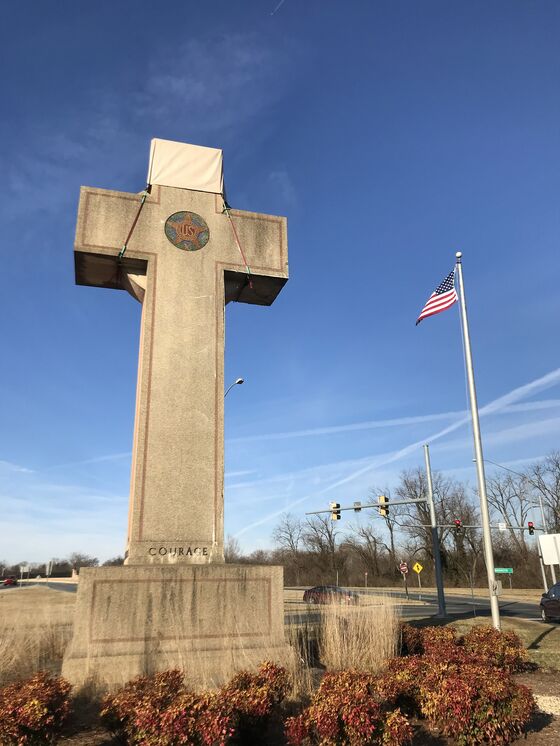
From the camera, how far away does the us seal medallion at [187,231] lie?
33.4 feet

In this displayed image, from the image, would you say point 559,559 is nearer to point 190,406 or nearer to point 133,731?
point 190,406

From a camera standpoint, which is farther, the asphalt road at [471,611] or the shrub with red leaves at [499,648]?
the asphalt road at [471,611]

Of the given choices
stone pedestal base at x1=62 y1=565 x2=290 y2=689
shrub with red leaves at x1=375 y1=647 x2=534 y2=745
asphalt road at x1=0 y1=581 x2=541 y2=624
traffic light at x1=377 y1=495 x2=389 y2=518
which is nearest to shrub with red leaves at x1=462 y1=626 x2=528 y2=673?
shrub with red leaves at x1=375 y1=647 x2=534 y2=745

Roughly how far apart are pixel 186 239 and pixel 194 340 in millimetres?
2034

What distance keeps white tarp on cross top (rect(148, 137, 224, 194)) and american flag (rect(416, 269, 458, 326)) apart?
6.95 meters

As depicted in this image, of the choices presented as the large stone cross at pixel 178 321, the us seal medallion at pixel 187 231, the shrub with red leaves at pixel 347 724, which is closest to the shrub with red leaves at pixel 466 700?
the shrub with red leaves at pixel 347 724

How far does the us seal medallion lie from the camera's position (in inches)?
401

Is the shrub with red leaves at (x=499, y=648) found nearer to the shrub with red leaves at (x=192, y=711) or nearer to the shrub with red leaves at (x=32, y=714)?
the shrub with red leaves at (x=192, y=711)

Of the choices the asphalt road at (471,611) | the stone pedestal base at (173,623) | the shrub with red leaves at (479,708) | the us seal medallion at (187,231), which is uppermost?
Answer: the us seal medallion at (187,231)

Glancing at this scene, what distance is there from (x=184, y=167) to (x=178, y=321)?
3.29 meters

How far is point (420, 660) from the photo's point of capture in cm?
662

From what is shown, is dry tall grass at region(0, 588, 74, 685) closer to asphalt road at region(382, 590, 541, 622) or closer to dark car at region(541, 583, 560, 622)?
asphalt road at region(382, 590, 541, 622)

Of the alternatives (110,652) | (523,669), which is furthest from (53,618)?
(523,669)

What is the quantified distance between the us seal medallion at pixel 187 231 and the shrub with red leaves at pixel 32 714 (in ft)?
24.0
